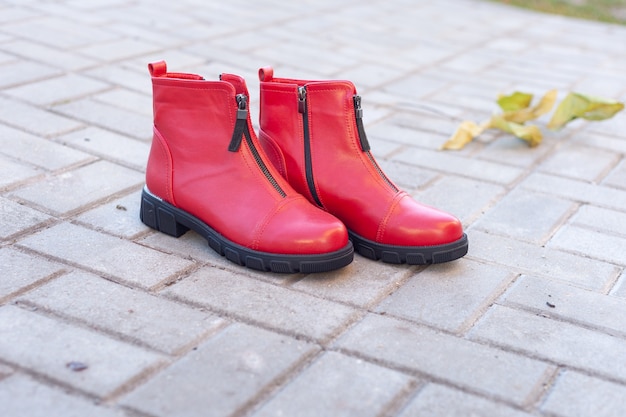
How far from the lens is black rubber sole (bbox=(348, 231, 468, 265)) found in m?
2.03

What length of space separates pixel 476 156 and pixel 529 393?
1.56 m

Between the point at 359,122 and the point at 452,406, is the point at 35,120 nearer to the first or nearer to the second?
the point at 359,122

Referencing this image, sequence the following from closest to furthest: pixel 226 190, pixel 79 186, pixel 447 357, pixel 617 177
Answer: pixel 447 357 < pixel 226 190 < pixel 79 186 < pixel 617 177

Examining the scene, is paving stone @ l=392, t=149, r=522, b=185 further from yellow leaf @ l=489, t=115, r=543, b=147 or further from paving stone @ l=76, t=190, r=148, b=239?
paving stone @ l=76, t=190, r=148, b=239

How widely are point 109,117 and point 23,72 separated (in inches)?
23.8

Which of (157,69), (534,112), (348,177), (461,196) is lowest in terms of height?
(461,196)

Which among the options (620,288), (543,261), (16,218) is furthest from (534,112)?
(16,218)

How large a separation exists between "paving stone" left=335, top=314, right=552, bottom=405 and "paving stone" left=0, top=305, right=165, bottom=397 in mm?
418

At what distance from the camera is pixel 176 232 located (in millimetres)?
2160

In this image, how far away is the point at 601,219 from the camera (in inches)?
99.0

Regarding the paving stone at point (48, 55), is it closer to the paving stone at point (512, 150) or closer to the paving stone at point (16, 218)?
the paving stone at point (16, 218)

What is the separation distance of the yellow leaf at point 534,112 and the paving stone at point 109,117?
138cm

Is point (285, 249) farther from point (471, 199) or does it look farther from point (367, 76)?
point (367, 76)

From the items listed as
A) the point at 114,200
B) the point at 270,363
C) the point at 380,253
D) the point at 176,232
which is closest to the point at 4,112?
the point at 114,200
